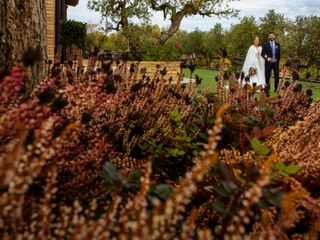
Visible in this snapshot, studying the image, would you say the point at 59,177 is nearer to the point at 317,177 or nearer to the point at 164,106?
the point at 317,177

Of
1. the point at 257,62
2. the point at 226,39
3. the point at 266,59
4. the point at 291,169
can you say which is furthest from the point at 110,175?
the point at 226,39

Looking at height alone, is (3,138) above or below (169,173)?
above

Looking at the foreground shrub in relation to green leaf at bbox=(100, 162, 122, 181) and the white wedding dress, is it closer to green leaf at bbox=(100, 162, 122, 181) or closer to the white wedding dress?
green leaf at bbox=(100, 162, 122, 181)

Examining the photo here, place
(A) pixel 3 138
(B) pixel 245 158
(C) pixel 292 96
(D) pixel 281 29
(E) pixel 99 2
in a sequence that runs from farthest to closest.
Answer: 1. (D) pixel 281 29
2. (E) pixel 99 2
3. (C) pixel 292 96
4. (B) pixel 245 158
5. (A) pixel 3 138

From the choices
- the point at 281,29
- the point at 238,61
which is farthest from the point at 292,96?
the point at 281,29

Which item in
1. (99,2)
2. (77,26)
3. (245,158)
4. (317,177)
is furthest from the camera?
(99,2)

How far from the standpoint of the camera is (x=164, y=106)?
3211 mm

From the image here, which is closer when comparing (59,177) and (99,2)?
(59,177)

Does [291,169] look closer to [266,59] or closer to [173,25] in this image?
[266,59]

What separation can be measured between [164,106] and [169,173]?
2.33ft

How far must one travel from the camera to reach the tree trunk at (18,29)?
2.59 m

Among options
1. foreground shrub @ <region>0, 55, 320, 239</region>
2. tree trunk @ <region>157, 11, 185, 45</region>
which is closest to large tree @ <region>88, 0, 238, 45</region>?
tree trunk @ <region>157, 11, 185, 45</region>

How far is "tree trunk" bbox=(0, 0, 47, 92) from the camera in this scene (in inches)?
102

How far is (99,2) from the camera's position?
3100cm
